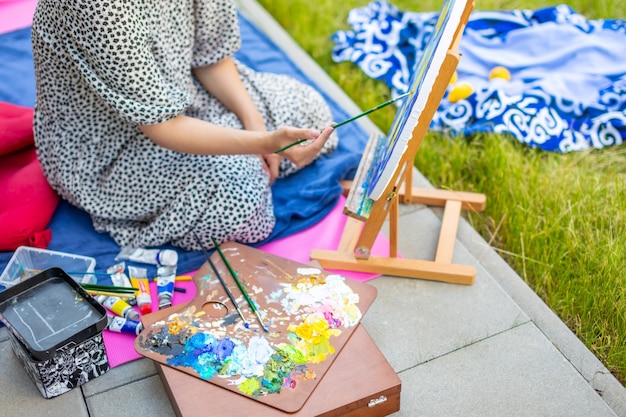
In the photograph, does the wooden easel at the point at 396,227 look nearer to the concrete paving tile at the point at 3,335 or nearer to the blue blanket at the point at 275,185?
the blue blanket at the point at 275,185

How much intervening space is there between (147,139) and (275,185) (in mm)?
428

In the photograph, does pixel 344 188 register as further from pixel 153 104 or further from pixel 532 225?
pixel 153 104

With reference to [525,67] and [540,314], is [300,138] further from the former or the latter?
[525,67]

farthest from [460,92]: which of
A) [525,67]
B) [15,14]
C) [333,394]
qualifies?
[15,14]

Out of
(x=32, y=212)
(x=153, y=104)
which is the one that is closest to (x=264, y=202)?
(x=153, y=104)

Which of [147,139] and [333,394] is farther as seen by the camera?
[147,139]

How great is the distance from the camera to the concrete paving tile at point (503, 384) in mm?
1477

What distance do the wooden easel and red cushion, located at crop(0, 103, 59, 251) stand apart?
74 centimetres

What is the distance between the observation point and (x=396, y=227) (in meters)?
1.73

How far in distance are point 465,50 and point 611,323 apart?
1251mm

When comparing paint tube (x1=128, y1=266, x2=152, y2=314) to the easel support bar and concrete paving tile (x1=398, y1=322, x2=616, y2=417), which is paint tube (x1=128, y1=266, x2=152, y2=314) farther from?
concrete paving tile (x1=398, y1=322, x2=616, y2=417)

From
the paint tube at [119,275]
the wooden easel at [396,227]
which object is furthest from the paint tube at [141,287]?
the wooden easel at [396,227]

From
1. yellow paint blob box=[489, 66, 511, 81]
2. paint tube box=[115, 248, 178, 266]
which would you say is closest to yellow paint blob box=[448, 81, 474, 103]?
yellow paint blob box=[489, 66, 511, 81]

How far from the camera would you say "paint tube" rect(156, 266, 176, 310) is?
5.53ft
